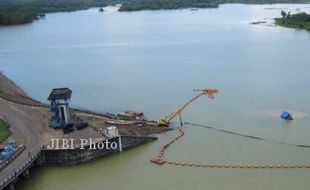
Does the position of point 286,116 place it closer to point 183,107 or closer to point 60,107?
point 183,107

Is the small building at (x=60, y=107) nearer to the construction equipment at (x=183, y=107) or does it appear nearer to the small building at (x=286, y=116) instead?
the construction equipment at (x=183, y=107)

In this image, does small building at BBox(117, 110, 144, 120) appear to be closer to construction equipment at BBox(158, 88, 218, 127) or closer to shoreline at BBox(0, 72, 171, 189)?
shoreline at BBox(0, 72, 171, 189)

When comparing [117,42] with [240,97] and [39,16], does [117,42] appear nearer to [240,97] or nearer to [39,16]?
[240,97]

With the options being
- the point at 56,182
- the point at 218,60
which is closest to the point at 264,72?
the point at 218,60

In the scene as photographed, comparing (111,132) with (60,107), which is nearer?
(111,132)

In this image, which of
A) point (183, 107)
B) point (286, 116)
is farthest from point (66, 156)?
point (286, 116)
